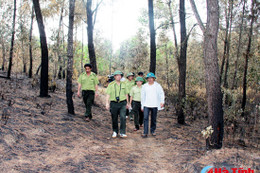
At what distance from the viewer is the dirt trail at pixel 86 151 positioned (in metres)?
4.41

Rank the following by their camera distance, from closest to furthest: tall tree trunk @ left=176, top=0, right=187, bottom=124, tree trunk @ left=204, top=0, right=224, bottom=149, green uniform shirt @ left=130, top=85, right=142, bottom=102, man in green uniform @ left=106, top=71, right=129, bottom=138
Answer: tree trunk @ left=204, top=0, right=224, bottom=149
man in green uniform @ left=106, top=71, right=129, bottom=138
green uniform shirt @ left=130, top=85, right=142, bottom=102
tall tree trunk @ left=176, top=0, right=187, bottom=124

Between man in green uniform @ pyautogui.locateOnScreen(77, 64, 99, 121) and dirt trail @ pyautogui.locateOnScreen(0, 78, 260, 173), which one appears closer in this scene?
dirt trail @ pyautogui.locateOnScreen(0, 78, 260, 173)

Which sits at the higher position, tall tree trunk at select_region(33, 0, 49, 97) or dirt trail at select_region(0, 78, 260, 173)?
tall tree trunk at select_region(33, 0, 49, 97)

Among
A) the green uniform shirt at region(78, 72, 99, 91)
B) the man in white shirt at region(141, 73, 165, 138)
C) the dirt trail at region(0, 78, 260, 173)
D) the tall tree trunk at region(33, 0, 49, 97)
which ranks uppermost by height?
the tall tree trunk at region(33, 0, 49, 97)

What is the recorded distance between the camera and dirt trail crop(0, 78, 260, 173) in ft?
14.5

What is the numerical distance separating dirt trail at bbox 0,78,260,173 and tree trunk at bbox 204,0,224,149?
39 cm

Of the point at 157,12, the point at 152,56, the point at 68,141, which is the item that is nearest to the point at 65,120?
the point at 68,141

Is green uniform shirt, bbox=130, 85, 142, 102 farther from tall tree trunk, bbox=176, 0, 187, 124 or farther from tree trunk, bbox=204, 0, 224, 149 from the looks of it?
tree trunk, bbox=204, 0, 224, 149

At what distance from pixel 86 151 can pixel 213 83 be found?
356 cm

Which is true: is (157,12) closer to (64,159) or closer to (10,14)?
(10,14)

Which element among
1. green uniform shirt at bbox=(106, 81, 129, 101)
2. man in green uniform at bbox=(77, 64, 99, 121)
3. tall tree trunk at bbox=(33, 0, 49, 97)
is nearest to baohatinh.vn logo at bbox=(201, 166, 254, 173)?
green uniform shirt at bbox=(106, 81, 129, 101)

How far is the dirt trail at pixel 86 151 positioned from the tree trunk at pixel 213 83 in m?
0.39

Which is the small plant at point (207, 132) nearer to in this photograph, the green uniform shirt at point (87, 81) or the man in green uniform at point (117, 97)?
the man in green uniform at point (117, 97)

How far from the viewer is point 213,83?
17.7ft
